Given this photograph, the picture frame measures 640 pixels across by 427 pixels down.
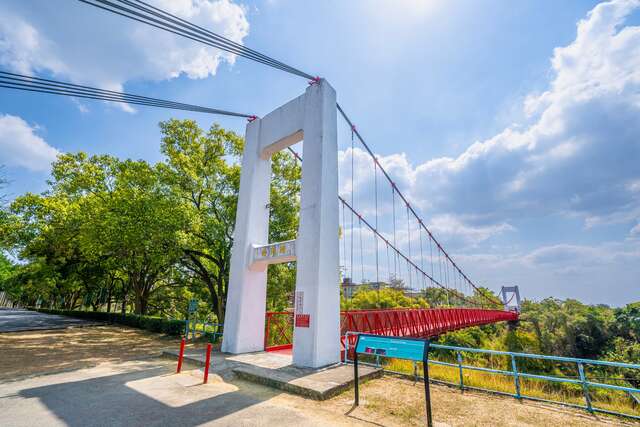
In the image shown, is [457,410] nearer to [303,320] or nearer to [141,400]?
[303,320]

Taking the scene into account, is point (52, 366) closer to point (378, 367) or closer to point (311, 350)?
point (311, 350)

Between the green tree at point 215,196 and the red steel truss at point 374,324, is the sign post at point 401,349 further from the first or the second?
the green tree at point 215,196

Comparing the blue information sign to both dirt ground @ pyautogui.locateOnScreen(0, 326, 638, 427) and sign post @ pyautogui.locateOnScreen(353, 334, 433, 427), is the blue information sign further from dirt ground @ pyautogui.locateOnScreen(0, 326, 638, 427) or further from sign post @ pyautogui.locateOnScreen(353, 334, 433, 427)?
dirt ground @ pyautogui.locateOnScreen(0, 326, 638, 427)

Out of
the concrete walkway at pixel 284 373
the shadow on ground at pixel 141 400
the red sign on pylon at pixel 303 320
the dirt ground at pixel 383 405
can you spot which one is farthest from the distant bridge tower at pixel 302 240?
the shadow on ground at pixel 141 400

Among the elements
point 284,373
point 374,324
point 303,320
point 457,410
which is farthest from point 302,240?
point 457,410

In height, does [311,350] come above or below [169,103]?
below

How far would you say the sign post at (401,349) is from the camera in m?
4.22

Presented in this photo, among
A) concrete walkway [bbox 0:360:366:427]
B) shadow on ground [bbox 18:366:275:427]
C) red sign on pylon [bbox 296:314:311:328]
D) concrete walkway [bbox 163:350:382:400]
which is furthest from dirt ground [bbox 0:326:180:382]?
red sign on pylon [bbox 296:314:311:328]

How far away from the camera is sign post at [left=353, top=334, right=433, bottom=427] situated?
422 cm

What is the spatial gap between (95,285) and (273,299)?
2458 cm

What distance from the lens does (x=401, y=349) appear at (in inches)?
182

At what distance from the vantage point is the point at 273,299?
45.4 feet

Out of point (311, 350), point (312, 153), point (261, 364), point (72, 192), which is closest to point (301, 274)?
point (311, 350)

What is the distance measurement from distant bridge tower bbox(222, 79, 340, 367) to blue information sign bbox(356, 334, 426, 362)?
2.24m
